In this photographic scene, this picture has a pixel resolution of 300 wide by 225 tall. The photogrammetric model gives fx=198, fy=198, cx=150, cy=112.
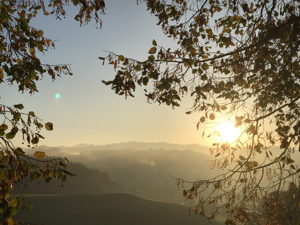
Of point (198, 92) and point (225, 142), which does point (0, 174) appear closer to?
point (198, 92)

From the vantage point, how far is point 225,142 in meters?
5.76

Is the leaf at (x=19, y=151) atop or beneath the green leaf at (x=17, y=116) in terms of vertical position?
beneath

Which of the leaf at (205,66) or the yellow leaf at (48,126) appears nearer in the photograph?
the yellow leaf at (48,126)

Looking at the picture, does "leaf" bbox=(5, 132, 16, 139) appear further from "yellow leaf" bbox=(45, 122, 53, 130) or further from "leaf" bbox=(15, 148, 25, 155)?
"yellow leaf" bbox=(45, 122, 53, 130)

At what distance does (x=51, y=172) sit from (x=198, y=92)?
152 inches

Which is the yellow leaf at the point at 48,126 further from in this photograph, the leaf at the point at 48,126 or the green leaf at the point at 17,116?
the green leaf at the point at 17,116

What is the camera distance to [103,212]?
199 feet

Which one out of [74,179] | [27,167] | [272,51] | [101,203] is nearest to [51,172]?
[27,167]

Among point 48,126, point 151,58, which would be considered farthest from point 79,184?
point 151,58

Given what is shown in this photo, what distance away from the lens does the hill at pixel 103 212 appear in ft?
178

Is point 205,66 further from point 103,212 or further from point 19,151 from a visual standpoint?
point 103,212

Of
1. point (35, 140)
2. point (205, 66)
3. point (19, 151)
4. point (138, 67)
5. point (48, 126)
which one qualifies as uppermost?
point (205, 66)

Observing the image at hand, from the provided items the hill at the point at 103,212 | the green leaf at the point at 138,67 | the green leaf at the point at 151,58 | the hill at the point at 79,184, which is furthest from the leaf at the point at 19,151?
the hill at the point at 79,184

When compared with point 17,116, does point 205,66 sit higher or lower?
higher
